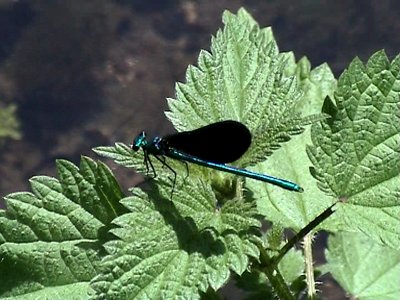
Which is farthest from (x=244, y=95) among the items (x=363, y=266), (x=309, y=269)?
(x=363, y=266)

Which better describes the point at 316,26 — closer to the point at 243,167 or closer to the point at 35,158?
the point at 35,158

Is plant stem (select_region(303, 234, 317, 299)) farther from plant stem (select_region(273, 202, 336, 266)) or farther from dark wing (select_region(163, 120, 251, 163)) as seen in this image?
dark wing (select_region(163, 120, 251, 163))

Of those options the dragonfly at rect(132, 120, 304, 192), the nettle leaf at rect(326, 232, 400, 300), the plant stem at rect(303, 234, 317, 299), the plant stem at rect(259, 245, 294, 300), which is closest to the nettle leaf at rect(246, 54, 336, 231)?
the plant stem at rect(303, 234, 317, 299)

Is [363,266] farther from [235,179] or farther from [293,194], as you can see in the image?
[235,179]

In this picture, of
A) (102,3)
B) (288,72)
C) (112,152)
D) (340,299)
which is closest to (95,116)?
(102,3)

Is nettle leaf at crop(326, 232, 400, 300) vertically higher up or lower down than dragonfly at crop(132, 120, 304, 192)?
lower down
